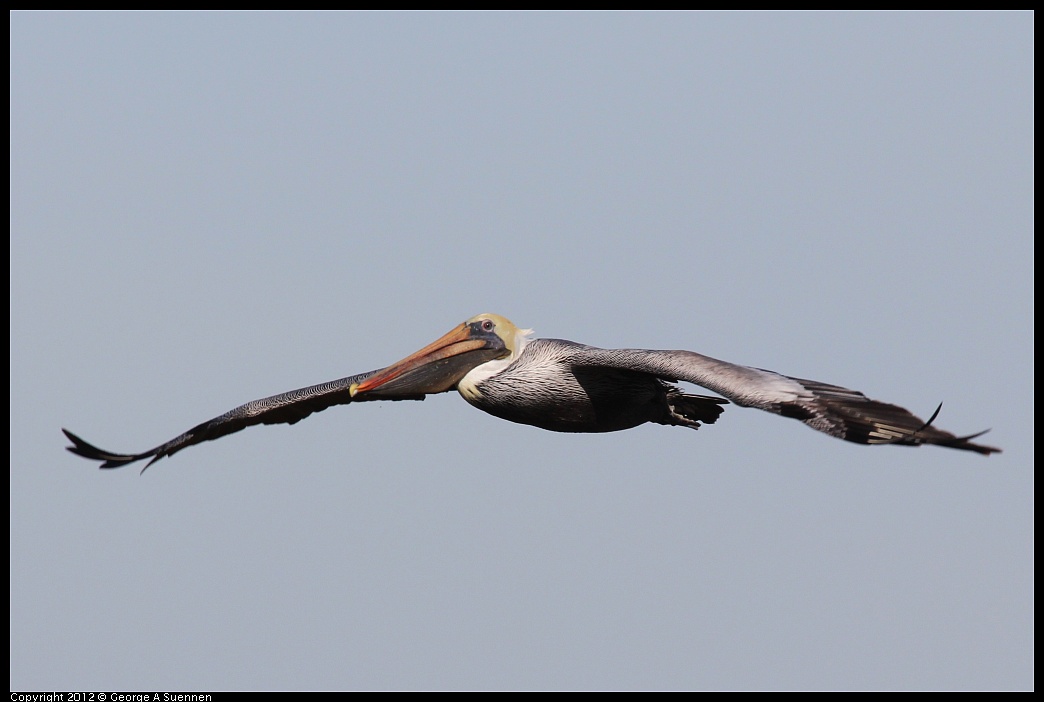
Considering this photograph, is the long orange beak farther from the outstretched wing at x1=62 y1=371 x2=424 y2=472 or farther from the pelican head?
the outstretched wing at x1=62 y1=371 x2=424 y2=472

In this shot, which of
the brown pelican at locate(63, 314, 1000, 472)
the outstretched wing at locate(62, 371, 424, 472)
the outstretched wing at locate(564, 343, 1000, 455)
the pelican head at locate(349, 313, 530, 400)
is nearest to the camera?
the outstretched wing at locate(564, 343, 1000, 455)

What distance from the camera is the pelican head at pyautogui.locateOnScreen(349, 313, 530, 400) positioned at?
493 inches

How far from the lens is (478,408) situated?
1262cm

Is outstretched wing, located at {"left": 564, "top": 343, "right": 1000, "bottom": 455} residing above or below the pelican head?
below

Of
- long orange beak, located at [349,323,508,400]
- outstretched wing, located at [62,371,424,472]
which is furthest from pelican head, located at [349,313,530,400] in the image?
outstretched wing, located at [62,371,424,472]

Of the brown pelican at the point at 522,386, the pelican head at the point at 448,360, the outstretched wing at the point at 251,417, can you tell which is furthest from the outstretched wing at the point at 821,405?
the outstretched wing at the point at 251,417

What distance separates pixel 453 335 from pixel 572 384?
54.9 inches

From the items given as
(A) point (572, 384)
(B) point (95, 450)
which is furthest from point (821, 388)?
(B) point (95, 450)

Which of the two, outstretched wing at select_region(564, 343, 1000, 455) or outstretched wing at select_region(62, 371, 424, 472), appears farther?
outstretched wing at select_region(62, 371, 424, 472)

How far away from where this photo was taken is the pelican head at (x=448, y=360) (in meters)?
12.5

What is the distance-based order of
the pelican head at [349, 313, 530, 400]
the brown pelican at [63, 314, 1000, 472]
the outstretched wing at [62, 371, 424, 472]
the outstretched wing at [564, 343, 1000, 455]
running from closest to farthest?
the outstretched wing at [564, 343, 1000, 455] → the brown pelican at [63, 314, 1000, 472] → the pelican head at [349, 313, 530, 400] → the outstretched wing at [62, 371, 424, 472]

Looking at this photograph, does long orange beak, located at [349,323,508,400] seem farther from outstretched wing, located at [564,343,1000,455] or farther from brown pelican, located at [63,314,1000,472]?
outstretched wing, located at [564,343,1000,455]

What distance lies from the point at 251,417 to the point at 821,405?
658 cm

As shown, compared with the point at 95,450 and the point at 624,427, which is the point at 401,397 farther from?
the point at 95,450
